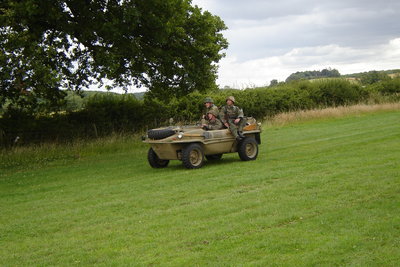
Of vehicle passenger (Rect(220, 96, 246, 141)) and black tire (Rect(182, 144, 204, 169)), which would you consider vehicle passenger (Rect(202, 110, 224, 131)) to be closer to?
vehicle passenger (Rect(220, 96, 246, 141))

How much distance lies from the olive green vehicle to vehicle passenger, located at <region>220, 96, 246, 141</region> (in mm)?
190

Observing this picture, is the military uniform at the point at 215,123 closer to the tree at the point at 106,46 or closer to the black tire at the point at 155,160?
the black tire at the point at 155,160

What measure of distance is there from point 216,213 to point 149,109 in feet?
64.4

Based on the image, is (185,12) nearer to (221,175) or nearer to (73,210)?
(221,175)

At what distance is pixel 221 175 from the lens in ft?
44.0

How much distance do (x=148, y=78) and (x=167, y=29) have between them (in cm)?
459

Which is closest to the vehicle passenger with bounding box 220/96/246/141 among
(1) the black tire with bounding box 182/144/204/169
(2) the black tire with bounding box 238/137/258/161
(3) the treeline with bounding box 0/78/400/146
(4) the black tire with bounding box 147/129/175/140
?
(2) the black tire with bounding box 238/137/258/161

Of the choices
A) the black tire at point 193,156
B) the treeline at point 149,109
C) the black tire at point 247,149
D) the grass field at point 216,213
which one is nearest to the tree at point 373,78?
the treeline at point 149,109

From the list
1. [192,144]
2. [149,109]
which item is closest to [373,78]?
[149,109]

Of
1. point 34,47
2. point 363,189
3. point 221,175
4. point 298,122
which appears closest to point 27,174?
point 34,47

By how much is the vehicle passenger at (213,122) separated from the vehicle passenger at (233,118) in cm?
16

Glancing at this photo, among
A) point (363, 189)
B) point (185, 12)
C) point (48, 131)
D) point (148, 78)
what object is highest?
point (185, 12)

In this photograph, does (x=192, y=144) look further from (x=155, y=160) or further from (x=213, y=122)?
(x=155, y=160)

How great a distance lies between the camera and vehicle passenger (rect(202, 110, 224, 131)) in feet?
51.9
